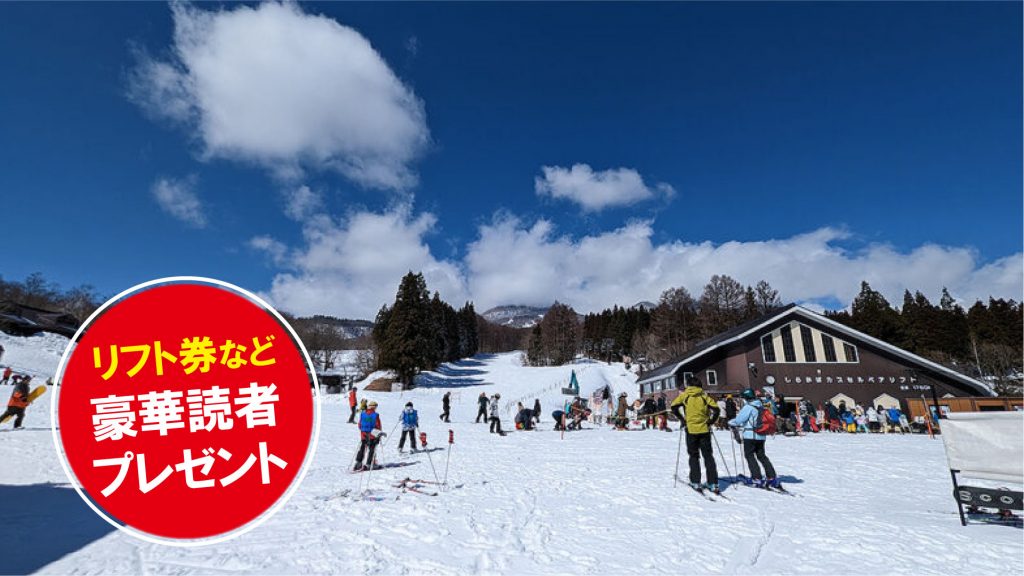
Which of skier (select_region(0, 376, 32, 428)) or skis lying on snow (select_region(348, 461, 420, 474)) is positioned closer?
skis lying on snow (select_region(348, 461, 420, 474))

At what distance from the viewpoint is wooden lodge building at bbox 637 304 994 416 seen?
3156 cm

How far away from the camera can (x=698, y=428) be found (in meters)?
9.12

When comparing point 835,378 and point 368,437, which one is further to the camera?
point 835,378

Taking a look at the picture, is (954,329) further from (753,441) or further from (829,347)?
(753,441)

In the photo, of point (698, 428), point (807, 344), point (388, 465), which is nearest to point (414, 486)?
point (388, 465)

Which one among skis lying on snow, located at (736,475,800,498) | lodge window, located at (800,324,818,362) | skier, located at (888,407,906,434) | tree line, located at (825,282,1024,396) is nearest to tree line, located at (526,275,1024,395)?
tree line, located at (825,282,1024,396)

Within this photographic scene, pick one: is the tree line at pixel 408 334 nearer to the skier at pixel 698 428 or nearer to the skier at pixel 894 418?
the skier at pixel 894 418

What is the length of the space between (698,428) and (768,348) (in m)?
27.3

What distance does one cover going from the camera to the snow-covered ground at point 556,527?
5.31 m

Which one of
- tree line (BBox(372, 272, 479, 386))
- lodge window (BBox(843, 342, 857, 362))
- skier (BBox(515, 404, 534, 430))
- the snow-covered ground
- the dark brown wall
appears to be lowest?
the snow-covered ground

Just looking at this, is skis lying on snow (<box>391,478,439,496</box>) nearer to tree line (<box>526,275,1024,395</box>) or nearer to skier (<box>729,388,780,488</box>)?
skier (<box>729,388,780,488</box>)

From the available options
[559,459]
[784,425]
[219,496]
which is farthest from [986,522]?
[784,425]

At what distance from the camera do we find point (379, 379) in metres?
52.7

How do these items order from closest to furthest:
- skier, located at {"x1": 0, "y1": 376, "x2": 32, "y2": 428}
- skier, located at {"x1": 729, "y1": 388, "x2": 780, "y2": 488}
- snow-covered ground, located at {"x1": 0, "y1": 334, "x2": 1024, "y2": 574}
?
1. snow-covered ground, located at {"x1": 0, "y1": 334, "x2": 1024, "y2": 574}
2. skier, located at {"x1": 729, "y1": 388, "x2": 780, "y2": 488}
3. skier, located at {"x1": 0, "y1": 376, "x2": 32, "y2": 428}
